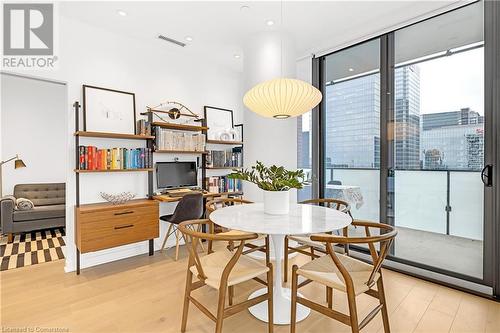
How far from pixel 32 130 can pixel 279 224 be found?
5476mm

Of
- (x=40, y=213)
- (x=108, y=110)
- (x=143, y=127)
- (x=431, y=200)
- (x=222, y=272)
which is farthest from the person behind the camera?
(x=40, y=213)

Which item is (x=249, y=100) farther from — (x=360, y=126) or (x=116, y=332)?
(x=116, y=332)

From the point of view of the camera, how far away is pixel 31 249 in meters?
3.81

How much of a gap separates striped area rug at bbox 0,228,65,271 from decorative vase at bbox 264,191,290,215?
296 centimetres

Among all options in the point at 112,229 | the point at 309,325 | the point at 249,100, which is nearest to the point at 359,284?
the point at 309,325

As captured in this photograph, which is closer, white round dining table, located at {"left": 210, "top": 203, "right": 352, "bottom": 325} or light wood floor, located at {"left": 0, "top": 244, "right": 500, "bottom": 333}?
white round dining table, located at {"left": 210, "top": 203, "right": 352, "bottom": 325}

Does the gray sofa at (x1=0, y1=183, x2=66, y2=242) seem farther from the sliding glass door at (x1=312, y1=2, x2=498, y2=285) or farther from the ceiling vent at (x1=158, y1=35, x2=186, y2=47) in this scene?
the sliding glass door at (x1=312, y1=2, x2=498, y2=285)

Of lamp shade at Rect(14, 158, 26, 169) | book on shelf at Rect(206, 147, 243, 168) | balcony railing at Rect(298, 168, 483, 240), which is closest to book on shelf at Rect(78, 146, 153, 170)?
book on shelf at Rect(206, 147, 243, 168)

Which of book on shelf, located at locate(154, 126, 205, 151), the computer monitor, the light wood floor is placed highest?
book on shelf, located at locate(154, 126, 205, 151)

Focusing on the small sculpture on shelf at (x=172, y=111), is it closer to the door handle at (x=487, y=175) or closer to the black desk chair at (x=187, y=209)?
the black desk chair at (x=187, y=209)

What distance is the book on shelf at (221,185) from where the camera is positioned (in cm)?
425

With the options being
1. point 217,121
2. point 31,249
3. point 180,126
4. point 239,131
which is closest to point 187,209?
point 180,126

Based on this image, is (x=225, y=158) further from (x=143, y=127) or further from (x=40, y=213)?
(x=40, y=213)

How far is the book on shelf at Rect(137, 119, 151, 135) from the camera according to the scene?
353 cm
